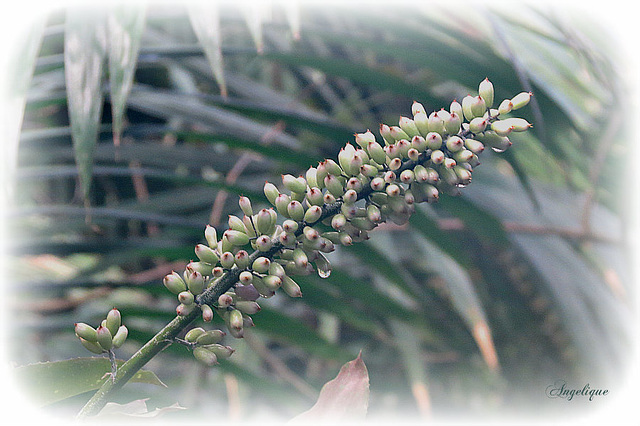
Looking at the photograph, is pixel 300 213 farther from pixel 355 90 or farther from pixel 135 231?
pixel 355 90

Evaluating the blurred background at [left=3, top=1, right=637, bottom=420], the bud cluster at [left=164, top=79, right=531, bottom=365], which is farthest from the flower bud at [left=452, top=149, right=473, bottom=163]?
the blurred background at [left=3, top=1, right=637, bottom=420]

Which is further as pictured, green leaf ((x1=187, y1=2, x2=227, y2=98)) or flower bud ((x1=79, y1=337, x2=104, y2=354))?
green leaf ((x1=187, y1=2, x2=227, y2=98))

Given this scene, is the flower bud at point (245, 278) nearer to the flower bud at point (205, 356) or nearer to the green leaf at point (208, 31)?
the flower bud at point (205, 356)

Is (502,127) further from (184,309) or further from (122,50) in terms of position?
(122,50)

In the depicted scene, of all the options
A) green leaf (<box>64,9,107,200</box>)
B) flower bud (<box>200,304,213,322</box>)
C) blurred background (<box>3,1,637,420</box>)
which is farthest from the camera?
blurred background (<box>3,1,637,420</box>)

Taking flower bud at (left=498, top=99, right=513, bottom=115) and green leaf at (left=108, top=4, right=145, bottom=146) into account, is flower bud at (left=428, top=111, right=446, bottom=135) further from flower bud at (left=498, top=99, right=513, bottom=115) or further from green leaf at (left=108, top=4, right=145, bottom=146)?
green leaf at (left=108, top=4, right=145, bottom=146)

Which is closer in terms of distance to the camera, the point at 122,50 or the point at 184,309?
the point at 184,309

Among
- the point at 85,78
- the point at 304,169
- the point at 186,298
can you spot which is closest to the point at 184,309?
the point at 186,298
